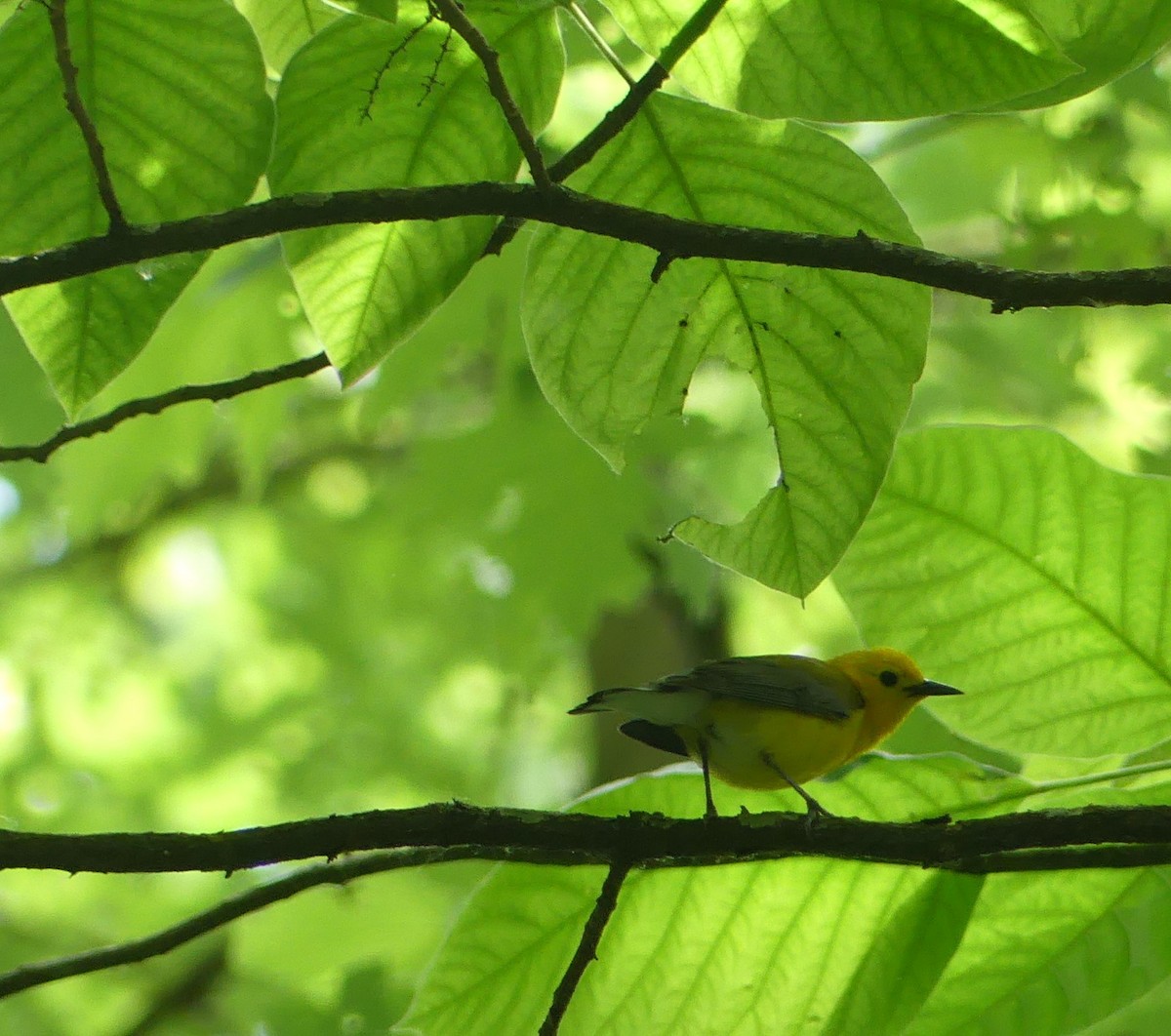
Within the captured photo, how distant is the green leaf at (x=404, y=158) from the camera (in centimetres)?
115

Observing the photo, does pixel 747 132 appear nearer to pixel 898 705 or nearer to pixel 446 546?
pixel 898 705

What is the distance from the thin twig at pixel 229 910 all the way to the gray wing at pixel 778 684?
2.29ft

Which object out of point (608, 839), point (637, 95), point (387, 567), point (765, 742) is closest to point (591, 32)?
point (637, 95)

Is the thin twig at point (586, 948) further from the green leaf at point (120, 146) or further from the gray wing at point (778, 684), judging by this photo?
the gray wing at point (778, 684)

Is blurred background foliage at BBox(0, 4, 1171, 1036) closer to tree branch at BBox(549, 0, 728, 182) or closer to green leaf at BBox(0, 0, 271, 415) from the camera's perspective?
green leaf at BBox(0, 0, 271, 415)

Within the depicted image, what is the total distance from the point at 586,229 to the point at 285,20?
0.56 m

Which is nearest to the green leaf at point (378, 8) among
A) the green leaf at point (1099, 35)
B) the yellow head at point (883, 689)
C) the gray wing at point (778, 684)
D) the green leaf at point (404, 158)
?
the green leaf at point (404, 158)

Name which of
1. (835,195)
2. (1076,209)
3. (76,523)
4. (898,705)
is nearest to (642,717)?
(898,705)

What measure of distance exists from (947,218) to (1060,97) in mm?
3627

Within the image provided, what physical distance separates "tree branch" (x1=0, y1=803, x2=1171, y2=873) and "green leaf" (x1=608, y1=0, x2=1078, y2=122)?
547 millimetres

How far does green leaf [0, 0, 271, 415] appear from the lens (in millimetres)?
1110

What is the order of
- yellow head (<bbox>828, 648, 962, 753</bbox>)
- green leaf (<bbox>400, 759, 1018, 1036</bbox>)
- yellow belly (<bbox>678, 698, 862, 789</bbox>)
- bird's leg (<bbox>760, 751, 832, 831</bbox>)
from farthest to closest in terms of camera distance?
yellow head (<bbox>828, 648, 962, 753</bbox>)
yellow belly (<bbox>678, 698, 862, 789</bbox>)
green leaf (<bbox>400, 759, 1018, 1036</bbox>)
bird's leg (<bbox>760, 751, 832, 831</bbox>)

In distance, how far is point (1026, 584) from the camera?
1359mm

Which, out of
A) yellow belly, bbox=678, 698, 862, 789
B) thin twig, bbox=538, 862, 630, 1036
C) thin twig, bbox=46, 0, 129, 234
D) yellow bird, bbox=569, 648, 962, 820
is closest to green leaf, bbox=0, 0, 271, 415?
thin twig, bbox=46, 0, 129, 234
